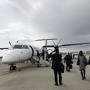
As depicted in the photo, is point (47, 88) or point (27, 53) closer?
point (47, 88)

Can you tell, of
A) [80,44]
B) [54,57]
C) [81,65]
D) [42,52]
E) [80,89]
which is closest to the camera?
[80,89]

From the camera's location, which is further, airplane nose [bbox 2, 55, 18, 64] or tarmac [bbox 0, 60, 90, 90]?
airplane nose [bbox 2, 55, 18, 64]

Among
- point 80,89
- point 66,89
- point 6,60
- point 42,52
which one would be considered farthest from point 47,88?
point 42,52

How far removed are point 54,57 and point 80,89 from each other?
1.89m

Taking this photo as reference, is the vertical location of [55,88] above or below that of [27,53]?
below

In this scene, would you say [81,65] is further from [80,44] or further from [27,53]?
[80,44]

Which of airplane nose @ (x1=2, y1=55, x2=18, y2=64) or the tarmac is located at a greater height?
airplane nose @ (x1=2, y1=55, x2=18, y2=64)

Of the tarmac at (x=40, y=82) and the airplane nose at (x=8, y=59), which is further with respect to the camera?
the airplane nose at (x=8, y=59)

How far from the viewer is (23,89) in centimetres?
576

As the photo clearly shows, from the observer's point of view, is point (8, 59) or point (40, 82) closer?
point (40, 82)

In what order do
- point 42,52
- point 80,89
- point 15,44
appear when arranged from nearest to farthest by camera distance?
1. point 80,89
2. point 15,44
3. point 42,52

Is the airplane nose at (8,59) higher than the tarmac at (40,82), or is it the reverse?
the airplane nose at (8,59)

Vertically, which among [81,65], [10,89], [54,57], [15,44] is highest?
[15,44]

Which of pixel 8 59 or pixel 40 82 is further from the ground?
pixel 8 59
